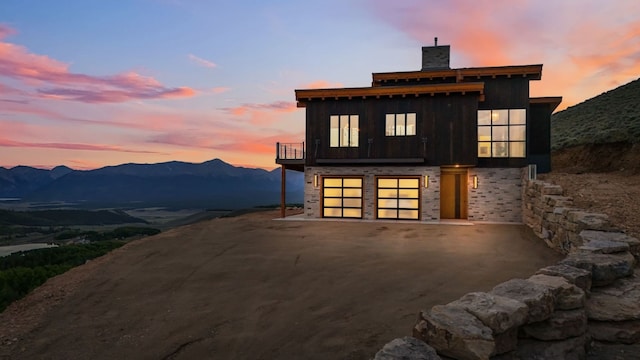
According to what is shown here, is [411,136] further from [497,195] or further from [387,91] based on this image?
[497,195]

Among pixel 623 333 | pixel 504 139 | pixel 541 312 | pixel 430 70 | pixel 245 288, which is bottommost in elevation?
pixel 245 288

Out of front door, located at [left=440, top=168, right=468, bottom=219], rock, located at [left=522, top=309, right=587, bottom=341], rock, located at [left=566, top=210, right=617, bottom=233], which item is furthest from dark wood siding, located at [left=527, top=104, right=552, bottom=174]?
rock, located at [left=522, top=309, right=587, bottom=341]

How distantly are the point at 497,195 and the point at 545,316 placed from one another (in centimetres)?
1641

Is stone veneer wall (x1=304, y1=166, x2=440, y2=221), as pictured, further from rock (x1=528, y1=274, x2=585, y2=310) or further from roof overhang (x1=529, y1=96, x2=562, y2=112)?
rock (x1=528, y1=274, x2=585, y2=310)

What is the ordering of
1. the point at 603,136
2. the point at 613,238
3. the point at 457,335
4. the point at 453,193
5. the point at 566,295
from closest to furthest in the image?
the point at 457,335 < the point at 566,295 < the point at 613,238 < the point at 453,193 < the point at 603,136

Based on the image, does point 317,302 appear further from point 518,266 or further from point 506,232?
point 506,232

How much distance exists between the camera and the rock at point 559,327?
454cm

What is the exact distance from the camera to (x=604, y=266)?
19.3ft

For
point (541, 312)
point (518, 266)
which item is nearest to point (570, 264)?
point (541, 312)

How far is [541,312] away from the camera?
14.7 feet

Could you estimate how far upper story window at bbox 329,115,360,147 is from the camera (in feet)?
67.8

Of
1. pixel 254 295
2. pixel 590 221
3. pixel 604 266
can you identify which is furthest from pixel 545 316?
pixel 590 221

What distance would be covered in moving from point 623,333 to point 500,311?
2365mm

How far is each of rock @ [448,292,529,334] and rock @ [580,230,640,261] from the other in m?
4.29
